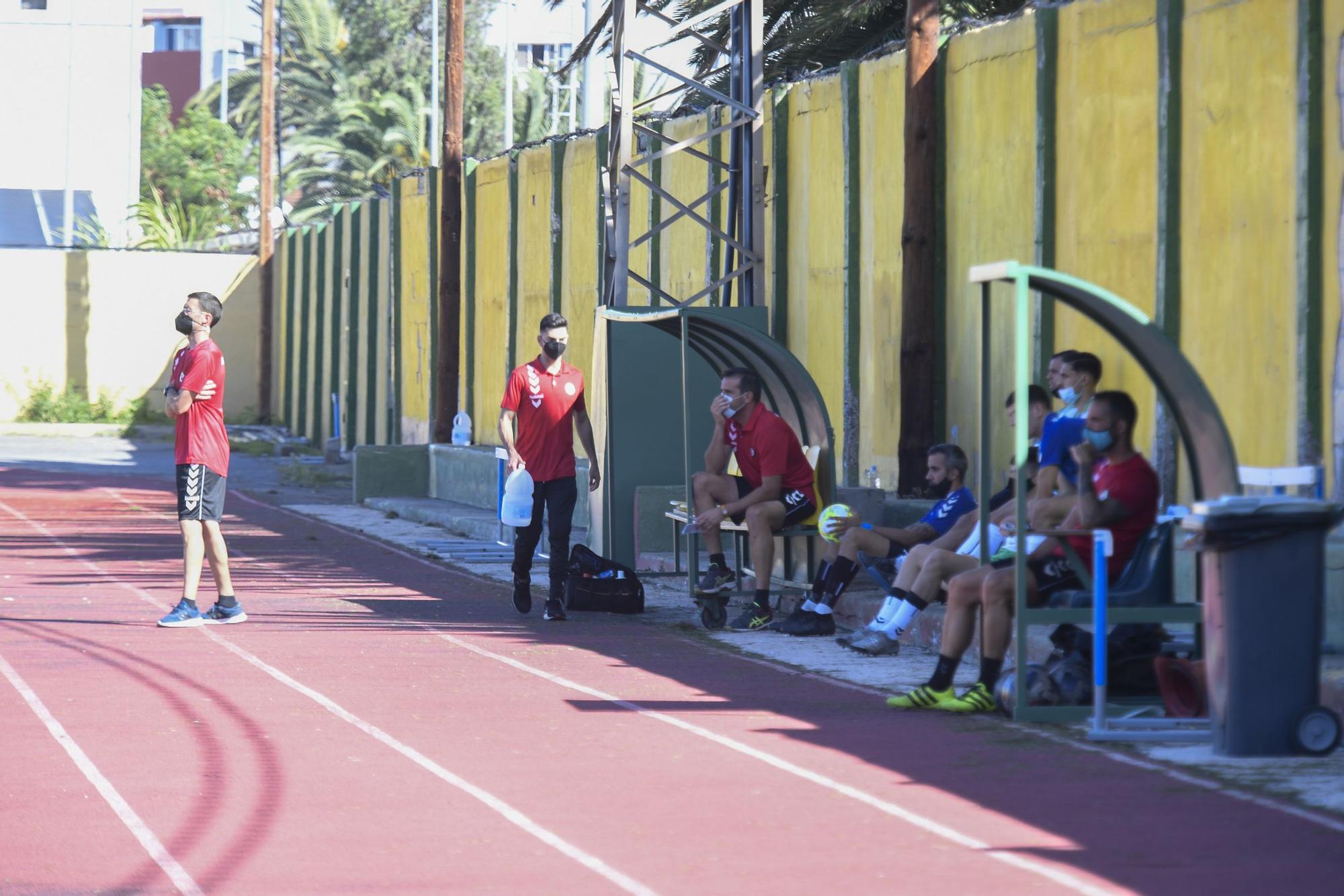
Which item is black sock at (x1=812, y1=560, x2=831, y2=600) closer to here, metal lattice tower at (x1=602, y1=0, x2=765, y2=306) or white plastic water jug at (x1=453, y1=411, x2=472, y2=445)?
metal lattice tower at (x1=602, y1=0, x2=765, y2=306)

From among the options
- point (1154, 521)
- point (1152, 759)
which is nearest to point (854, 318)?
point (1154, 521)

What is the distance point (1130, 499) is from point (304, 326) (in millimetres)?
31920

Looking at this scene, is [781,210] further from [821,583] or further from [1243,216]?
[1243,216]

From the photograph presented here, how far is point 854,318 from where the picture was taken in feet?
53.0

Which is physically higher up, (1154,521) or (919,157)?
(919,157)

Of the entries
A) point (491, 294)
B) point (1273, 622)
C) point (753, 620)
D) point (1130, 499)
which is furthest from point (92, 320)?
point (1273, 622)

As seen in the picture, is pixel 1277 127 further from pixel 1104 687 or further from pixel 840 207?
pixel 840 207

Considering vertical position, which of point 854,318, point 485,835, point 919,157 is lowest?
point 485,835

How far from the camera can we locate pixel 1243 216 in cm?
1118

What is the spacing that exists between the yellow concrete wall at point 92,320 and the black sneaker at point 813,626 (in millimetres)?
29794

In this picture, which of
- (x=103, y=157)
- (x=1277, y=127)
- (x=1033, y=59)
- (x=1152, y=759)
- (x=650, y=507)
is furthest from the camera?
(x=103, y=157)

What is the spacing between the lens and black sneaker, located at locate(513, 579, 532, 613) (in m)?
12.9

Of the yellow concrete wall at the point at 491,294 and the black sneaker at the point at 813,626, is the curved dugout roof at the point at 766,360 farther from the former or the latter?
the yellow concrete wall at the point at 491,294

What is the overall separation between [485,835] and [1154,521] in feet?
12.4
